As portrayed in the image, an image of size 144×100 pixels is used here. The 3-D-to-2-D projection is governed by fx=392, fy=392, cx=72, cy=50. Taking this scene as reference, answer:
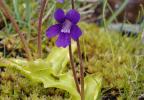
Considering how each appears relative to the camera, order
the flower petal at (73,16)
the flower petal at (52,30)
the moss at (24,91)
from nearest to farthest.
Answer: the flower petal at (73,16) → the flower petal at (52,30) → the moss at (24,91)

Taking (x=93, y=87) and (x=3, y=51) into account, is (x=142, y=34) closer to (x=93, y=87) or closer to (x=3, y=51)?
(x=93, y=87)

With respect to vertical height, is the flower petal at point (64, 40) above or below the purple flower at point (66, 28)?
below

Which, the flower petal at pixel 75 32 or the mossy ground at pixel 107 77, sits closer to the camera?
the flower petal at pixel 75 32

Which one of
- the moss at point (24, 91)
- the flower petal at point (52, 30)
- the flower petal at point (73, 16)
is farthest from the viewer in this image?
the moss at point (24, 91)

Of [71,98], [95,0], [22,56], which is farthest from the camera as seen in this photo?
[95,0]

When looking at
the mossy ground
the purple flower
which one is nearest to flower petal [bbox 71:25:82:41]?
the purple flower

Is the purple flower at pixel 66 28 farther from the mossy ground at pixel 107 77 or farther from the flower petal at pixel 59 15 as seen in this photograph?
the mossy ground at pixel 107 77

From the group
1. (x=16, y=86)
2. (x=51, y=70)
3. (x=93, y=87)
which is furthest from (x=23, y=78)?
(x=93, y=87)

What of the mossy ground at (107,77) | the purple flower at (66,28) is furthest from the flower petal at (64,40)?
the mossy ground at (107,77)

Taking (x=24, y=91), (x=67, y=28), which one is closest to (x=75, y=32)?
(x=67, y=28)
